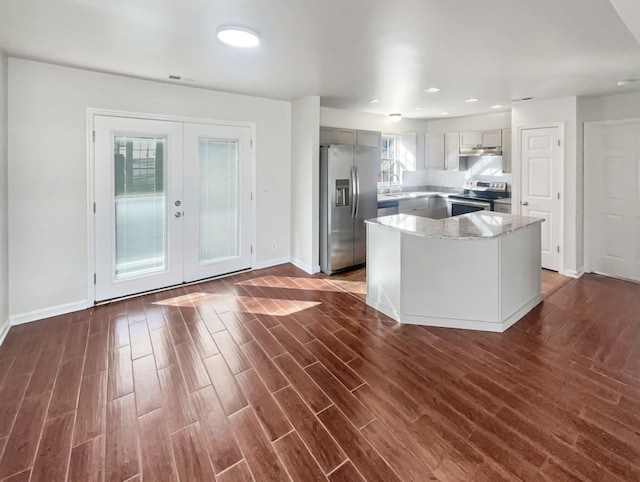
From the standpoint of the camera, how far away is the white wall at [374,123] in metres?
5.66

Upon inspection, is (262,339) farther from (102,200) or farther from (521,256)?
(521,256)

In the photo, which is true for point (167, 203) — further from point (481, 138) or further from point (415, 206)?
point (481, 138)

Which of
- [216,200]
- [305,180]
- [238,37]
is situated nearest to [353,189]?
[305,180]

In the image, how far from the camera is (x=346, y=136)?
5.62 m

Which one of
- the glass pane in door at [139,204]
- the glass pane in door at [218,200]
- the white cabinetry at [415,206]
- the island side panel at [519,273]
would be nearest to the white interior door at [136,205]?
the glass pane in door at [139,204]

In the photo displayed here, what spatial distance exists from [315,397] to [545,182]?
15.3 feet

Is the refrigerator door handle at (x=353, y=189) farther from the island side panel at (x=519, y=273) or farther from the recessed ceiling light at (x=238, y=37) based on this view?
the recessed ceiling light at (x=238, y=37)

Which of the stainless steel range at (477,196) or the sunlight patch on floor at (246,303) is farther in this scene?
the stainless steel range at (477,196)

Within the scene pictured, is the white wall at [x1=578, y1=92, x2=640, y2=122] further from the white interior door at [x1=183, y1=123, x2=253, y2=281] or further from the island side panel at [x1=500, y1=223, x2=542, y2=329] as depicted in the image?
the white interior door at [x1=183, y1=123, x2=253, y2=281]

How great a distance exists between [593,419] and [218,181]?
4.40m

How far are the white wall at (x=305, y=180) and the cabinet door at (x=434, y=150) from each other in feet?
10.3

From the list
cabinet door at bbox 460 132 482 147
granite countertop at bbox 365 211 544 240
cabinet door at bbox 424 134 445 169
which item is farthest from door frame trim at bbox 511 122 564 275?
cabinet door at bbox 424 134 445 169

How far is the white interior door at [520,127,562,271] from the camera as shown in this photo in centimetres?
478

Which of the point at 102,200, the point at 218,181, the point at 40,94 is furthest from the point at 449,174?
the point at 40,94
